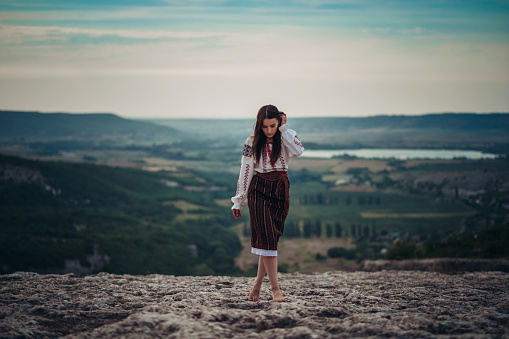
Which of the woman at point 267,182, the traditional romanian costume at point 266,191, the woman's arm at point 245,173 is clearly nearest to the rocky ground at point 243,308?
the woman at point 267,182

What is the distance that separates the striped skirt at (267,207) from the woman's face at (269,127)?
0.60m

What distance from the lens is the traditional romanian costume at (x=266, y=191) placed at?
712cm

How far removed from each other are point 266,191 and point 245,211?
11852 centimetres

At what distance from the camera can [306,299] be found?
24.7 ft

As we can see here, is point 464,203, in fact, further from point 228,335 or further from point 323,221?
point 228,335

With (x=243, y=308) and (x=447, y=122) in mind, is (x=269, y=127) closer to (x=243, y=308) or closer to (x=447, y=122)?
(x=243, y=308)

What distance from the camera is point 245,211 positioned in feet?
411

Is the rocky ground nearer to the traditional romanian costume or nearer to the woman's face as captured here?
the traditional romanian costume

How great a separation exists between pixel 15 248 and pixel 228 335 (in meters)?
57.8

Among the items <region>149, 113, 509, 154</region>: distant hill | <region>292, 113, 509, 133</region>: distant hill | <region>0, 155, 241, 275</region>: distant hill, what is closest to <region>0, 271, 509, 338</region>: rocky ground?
<region>0, 155, 241, 275</region>: distant hill

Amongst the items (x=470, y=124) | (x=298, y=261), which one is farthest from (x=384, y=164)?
(x=298, y=261)

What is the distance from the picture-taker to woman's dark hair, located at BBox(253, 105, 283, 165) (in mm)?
7129

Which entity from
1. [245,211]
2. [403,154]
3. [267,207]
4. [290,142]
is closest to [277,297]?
[267,207]

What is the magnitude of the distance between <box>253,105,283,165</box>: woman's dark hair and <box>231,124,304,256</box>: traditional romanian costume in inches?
2.3
